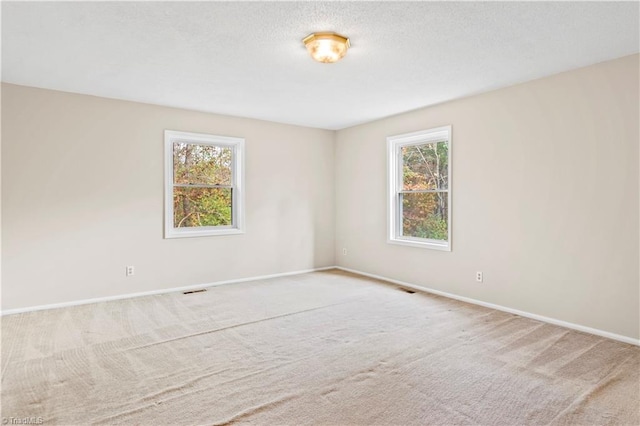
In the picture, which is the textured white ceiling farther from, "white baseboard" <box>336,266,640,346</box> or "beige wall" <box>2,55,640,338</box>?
"white baseboard" <box>336,266,640,346</box>

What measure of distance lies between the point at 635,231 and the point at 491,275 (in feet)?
4.48

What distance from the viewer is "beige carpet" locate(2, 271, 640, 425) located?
6.86 ft

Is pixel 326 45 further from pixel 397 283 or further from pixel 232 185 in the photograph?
pixel 397 283

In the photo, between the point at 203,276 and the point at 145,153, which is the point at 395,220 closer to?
the point at 203,276

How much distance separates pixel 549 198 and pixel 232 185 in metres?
3.95

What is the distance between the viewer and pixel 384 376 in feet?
8.22

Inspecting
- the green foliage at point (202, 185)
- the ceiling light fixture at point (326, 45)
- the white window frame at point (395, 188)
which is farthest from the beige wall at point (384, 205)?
the ceiling light fixture at point (326, 45)

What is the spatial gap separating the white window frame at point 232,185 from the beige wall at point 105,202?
0.28 ft

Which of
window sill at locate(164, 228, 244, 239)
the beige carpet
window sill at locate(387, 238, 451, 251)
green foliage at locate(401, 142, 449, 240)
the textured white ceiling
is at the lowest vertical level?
the beige carpet

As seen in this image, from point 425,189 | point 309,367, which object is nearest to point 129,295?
point 309,367

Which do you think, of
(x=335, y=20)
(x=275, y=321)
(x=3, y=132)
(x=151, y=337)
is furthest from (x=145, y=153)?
→ (x=335, y=20)

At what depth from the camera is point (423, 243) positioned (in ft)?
15.9

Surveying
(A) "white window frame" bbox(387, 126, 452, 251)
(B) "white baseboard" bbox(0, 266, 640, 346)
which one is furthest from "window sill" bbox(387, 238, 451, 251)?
(B) "white baseboard" bbox(0, 266, 640, 346)

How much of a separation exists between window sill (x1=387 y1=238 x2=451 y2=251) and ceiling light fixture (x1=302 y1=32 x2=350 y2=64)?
276 cm
